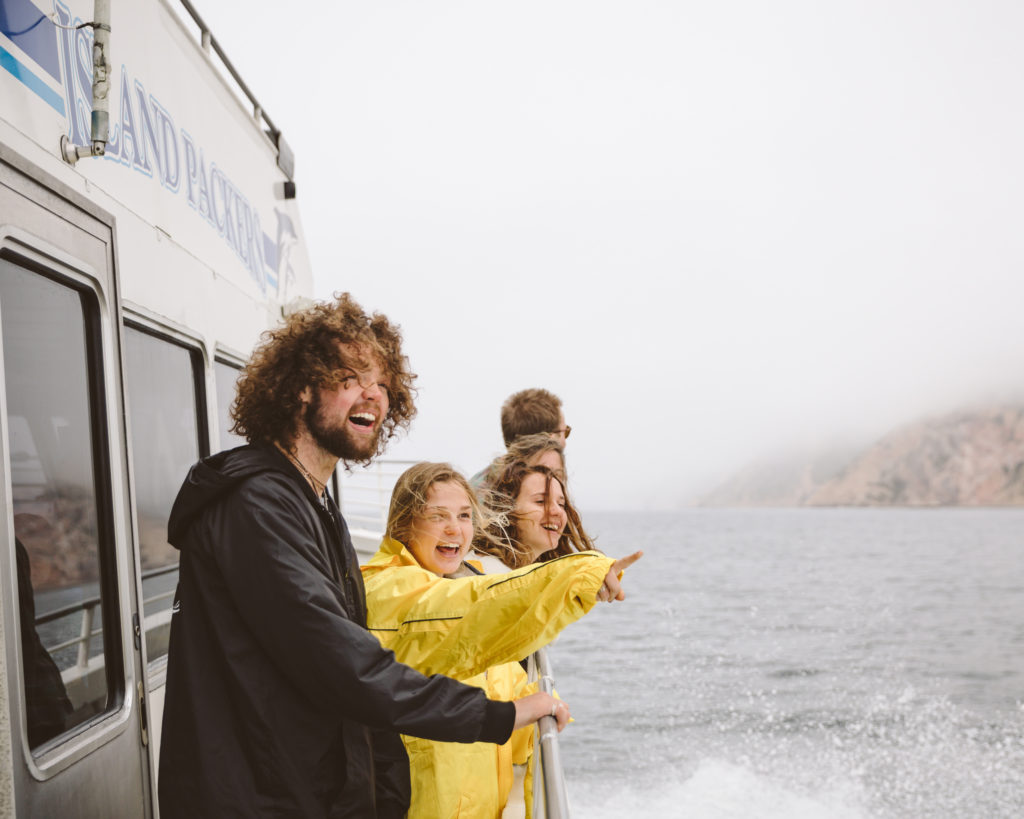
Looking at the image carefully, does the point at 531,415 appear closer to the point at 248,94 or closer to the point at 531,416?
the point at 531,416

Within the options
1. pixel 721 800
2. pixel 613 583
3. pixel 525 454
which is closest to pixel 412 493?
pixel 613 583

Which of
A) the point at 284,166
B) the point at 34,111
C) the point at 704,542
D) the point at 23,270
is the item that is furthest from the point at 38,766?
the point at 704,542

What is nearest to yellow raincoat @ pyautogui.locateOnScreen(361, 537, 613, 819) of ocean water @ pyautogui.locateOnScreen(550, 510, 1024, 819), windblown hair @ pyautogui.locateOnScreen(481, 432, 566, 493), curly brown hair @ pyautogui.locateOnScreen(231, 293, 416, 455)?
curly brown hair @ pyautogui.locateOnScreen(231, 293, 416, 455)

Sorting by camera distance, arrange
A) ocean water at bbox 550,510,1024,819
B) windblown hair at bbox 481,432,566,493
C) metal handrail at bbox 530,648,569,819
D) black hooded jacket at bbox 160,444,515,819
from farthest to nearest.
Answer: ocean water at bbox 550,510,1024,819, windblown hair at bbox 481,432,566,493, metal handrail at bbox 530,648,569,819, black hooded jacket at bbox 160,444,515,819

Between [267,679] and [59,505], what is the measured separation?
873mm

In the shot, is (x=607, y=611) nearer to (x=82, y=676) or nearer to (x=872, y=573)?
(x=872, y=573)

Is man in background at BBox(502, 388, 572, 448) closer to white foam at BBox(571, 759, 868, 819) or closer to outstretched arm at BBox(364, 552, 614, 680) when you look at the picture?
outstretched arm at BBox(364, 552, 614, 680)

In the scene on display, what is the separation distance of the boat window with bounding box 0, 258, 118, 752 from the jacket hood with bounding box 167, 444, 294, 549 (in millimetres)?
414

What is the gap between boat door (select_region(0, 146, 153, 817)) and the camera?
179 centimetres

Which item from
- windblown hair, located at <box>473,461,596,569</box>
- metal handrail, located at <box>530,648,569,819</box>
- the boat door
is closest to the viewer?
metal handrail, located at <box>530,648,569,819</box>

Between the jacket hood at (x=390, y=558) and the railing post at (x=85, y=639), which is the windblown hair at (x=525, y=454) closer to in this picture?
the jacket hood at (x=390, y=558)

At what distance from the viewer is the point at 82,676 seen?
→ 6.93 feet

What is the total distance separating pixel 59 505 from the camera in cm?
206

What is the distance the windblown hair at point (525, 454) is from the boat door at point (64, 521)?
4.35ft
